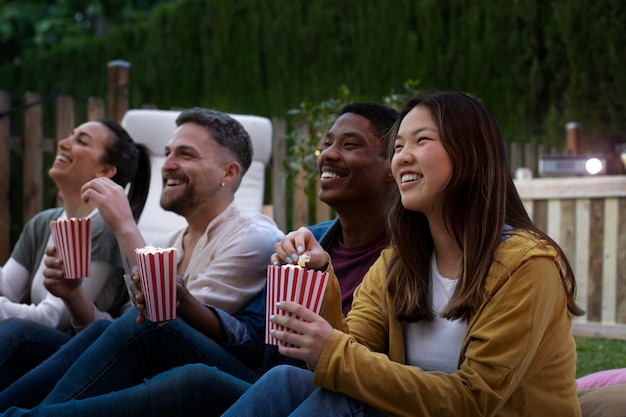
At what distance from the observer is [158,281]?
2.25 meters

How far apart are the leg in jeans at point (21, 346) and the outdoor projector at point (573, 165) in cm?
470

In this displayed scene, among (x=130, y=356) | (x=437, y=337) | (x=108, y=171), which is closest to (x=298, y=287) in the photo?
(x=437, y=337)

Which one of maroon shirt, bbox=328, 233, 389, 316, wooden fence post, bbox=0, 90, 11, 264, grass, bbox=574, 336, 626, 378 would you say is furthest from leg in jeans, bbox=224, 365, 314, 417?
wooden fence post, bbox=0, 90, 11, 264

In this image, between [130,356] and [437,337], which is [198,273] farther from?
[437,337]

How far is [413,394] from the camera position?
1756 mm

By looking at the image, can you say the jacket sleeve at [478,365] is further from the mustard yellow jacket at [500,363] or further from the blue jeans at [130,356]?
the blue jeans at [130,356]

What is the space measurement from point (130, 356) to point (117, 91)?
423 centimetres

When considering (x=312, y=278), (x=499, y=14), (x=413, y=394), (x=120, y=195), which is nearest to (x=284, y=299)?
(x=312, y=278)

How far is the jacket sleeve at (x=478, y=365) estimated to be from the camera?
69.1 inches

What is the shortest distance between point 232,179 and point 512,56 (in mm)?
5643

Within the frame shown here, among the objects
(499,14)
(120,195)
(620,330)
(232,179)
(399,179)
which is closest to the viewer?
(399,179)

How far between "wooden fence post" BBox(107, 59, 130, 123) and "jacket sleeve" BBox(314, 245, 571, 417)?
4.85 meters

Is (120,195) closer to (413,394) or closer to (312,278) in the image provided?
(312,278)

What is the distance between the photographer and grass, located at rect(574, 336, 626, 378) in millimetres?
4520
